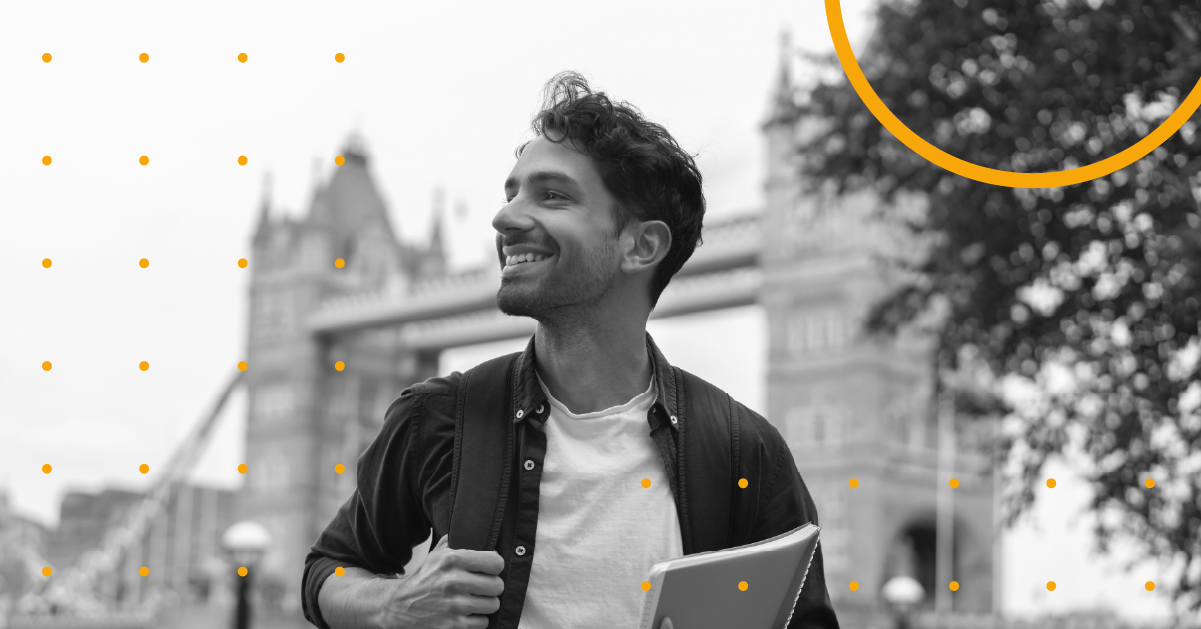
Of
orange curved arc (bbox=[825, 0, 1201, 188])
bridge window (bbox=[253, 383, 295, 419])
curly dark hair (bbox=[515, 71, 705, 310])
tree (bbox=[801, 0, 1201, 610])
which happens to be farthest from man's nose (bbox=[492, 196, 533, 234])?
bridge window (bbox=[253, 383, 295, 419])

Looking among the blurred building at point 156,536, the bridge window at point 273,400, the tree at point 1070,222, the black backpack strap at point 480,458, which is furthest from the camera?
the blurred building at point 156,536

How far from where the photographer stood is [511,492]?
5.57 feet

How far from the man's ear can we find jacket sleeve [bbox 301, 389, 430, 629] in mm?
298

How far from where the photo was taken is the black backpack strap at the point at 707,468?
1.71m

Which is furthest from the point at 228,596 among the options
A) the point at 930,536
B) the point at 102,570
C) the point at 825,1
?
the point at 825,1

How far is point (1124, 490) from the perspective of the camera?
700cm

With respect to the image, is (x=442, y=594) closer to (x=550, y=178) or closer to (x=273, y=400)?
(x=550, y=178)

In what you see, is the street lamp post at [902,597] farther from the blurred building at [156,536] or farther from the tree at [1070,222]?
the blurred building at [156,536]

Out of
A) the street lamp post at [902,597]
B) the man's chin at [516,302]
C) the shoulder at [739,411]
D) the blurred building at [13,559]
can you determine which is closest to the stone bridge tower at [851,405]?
the street lamp post at [902,597]

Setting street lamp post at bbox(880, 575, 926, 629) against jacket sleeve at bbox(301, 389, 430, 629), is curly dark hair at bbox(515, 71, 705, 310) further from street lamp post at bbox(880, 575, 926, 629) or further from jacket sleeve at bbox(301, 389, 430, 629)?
street lamp post at bbox(880, 575, 926, 629)

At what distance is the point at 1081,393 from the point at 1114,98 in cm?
165

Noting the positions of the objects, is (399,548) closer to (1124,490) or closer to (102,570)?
(1124,490)

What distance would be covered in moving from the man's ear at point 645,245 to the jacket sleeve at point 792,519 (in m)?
0.26

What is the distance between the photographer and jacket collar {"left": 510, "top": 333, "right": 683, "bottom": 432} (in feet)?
5.66
